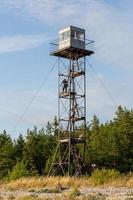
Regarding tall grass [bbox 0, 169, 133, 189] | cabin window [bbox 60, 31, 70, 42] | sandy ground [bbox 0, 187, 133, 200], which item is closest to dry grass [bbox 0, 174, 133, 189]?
tall grass [bbox 0, 169, 133, 189]

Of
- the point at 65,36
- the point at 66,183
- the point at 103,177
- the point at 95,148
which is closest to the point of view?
the point at 103,177

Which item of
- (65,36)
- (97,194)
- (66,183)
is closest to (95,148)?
(65,36)

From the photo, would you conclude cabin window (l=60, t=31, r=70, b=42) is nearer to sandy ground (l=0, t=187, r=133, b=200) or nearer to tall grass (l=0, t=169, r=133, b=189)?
tall grass (l=0, t=169, r=133, b=189)

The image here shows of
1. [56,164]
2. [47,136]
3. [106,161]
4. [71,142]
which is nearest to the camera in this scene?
[71,142]

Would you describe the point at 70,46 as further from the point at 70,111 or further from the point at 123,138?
the point at 123,138

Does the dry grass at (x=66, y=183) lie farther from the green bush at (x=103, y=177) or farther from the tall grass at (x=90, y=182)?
the green bush at (x=103, y=177)

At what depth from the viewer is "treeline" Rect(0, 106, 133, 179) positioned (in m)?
74.9

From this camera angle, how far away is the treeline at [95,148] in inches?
2950

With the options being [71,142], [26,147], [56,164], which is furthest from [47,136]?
[71,142]

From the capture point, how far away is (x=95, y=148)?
76250 mm

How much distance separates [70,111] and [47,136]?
3489 centimetres

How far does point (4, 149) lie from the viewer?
81.4 m

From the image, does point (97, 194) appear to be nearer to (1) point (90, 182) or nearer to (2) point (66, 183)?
(1) point (90, 182)

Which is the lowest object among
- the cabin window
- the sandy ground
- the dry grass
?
the sandy ground
